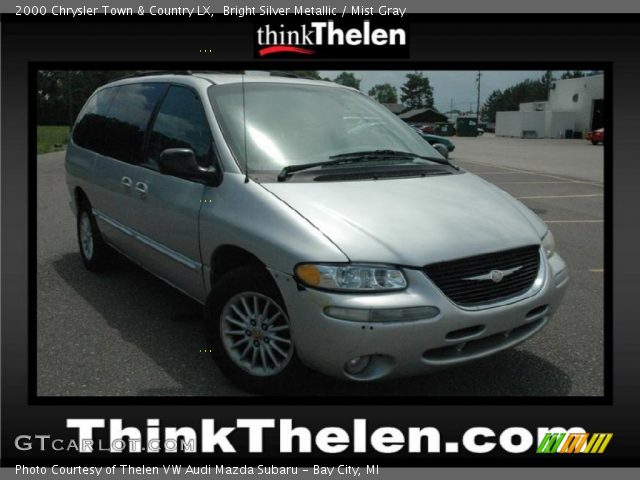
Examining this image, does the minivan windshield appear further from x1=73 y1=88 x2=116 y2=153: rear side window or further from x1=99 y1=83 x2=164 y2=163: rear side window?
x1=73 y1=88 x2=116 y2=153: rear side window

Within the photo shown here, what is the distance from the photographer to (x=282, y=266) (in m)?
3.36

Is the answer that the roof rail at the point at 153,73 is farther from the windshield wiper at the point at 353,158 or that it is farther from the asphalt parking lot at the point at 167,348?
the asphalt parking lot at the point at 167,348

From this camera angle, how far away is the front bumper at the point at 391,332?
321cm

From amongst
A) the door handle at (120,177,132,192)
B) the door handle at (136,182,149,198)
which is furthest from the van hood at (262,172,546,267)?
the door handle at (120,177,132,192)

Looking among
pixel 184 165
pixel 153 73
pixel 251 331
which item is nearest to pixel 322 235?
pixel 251 331

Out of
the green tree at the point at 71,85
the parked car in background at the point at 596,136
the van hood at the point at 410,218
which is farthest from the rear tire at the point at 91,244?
the parked car in background at the point at 596,136

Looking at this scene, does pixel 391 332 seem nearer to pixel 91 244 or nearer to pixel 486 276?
pixel 486 276

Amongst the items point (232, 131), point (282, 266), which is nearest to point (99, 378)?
point (282, 266)

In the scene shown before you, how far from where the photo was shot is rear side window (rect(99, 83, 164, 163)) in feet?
16.7

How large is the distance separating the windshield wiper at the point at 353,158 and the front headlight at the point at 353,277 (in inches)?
31.5

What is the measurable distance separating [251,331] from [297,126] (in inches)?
56.5

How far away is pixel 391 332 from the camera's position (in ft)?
10.5

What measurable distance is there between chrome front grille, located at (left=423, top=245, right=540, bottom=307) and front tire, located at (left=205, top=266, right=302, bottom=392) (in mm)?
843

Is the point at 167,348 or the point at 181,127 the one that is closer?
the point at 167,348
